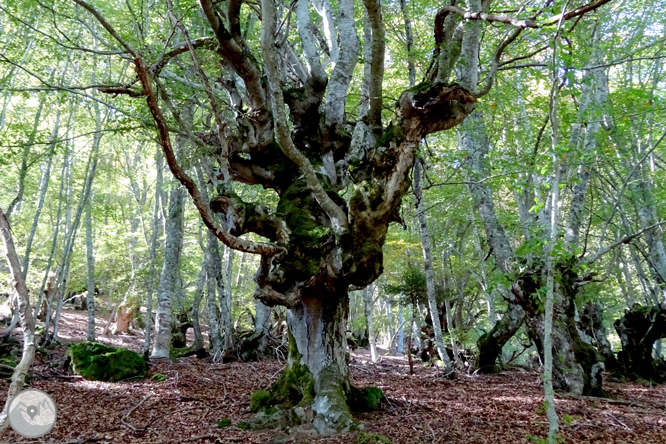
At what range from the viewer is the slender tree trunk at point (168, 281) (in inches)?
399

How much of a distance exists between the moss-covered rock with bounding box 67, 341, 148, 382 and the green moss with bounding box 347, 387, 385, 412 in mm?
4582

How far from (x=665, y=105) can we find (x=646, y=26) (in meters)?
4.14

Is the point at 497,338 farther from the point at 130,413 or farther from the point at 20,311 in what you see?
the point at 20,311

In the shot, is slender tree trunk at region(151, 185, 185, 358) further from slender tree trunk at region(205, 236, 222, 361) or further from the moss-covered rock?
the moss-covered rock

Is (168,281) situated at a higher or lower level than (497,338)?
higher

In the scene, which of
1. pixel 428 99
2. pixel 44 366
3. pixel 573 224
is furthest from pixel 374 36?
pixel 44 366

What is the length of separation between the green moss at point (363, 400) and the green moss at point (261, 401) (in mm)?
1081

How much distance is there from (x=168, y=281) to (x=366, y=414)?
271 inches

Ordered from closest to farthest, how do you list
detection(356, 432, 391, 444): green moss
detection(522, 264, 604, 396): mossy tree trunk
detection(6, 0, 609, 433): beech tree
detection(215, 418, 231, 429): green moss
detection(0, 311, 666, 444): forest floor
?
detection(356, 432, 391, 444): green moss < detection(0, 311, 666, 444): forest floor < detection(6, 0, 609, 433): beech tree < detection(215, 418, 231, 429): green moss < detection(522, 264, 604, 396): mossy tree trunk

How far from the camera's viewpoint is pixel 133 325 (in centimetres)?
1966

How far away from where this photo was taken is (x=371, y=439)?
158 inches

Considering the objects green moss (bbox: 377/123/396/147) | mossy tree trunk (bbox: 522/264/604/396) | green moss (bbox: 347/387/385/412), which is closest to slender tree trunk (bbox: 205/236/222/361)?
green moss (bbox: 347/387/385/412)

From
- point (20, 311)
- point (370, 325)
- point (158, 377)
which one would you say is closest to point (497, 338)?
point (370, 325)

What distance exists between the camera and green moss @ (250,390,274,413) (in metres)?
5.20
